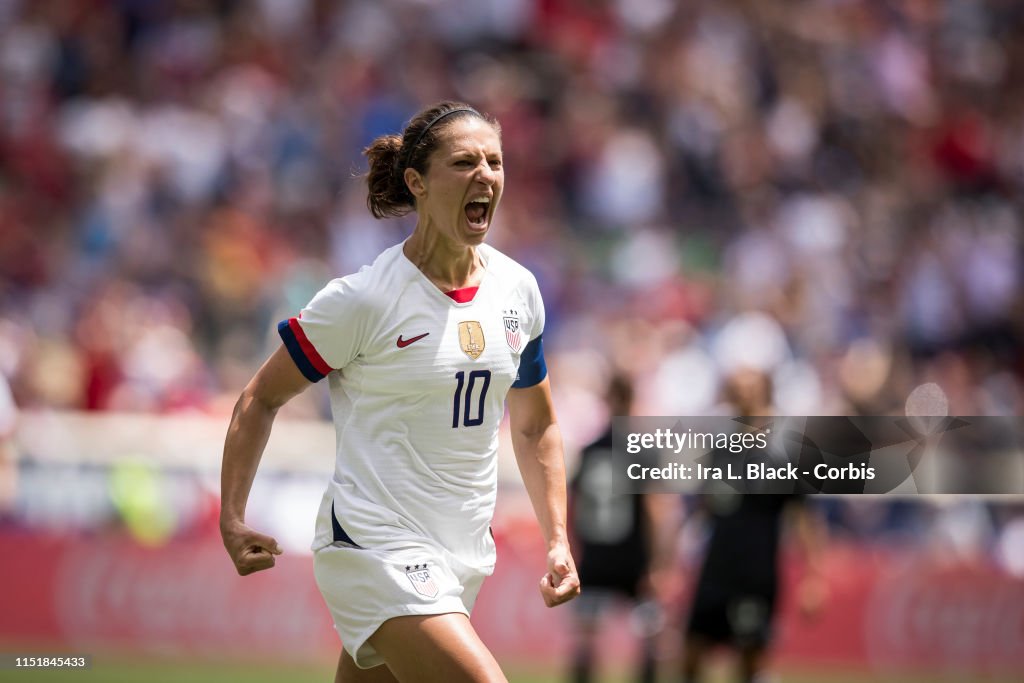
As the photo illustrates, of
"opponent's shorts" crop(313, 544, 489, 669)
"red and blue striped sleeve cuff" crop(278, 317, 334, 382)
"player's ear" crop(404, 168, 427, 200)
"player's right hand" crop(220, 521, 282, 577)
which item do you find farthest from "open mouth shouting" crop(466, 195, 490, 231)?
"player's right hand" crop(220, 521, 282, 577)

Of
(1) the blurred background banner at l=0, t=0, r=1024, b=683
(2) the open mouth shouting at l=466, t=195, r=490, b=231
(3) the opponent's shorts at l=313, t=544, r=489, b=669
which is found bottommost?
(3) the opponent's shorts at l=313, t=544, r=489, b=669

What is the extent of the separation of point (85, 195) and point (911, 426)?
8.27 meters

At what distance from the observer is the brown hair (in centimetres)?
544

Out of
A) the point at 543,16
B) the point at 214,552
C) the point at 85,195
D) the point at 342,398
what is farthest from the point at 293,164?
the point at 342,398

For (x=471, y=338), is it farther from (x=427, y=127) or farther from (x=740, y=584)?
(x=740, y=584)

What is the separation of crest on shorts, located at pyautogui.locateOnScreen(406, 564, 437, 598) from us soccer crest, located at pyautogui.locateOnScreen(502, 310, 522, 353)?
0.86 meters

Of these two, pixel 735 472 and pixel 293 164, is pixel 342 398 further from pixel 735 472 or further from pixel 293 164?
pixel 293 164

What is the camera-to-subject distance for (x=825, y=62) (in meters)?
18.3

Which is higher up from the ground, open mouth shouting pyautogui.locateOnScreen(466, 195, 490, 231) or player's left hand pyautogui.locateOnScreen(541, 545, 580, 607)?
open mouth shouting pyautogui.locateOnScreen(466, 195, 490, 231)

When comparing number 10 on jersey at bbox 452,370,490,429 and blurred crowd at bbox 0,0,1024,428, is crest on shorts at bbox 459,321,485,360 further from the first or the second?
blurred crowd at bbox 0,0,1024,428

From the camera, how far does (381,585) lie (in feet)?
→ 16.9

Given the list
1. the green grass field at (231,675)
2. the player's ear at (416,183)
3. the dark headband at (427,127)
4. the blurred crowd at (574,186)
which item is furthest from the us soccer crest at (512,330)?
the blurred crowd at (574,186)

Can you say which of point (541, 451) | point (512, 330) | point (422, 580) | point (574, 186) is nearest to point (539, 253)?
point (574, 186)

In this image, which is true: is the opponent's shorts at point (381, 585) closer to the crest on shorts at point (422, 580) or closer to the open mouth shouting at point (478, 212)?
the crest on shorts at point (422, 580)
